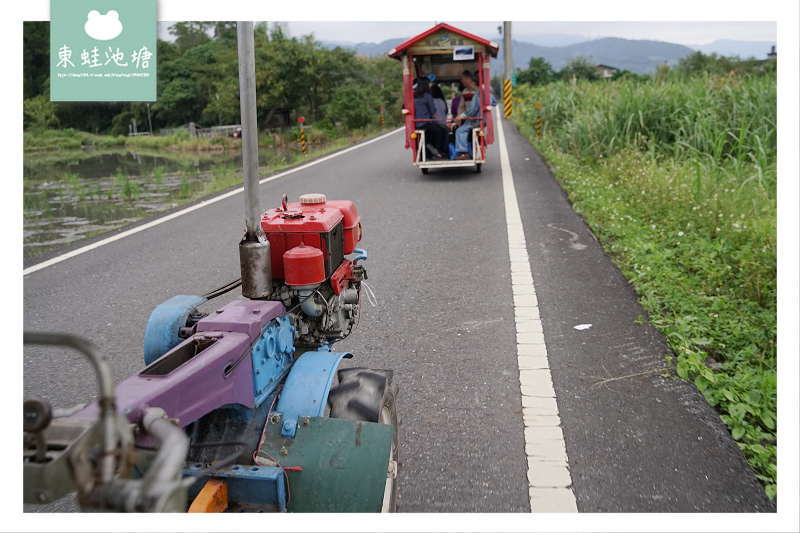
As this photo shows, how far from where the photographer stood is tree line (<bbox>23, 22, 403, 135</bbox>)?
38.1 metres

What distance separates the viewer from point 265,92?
127 ft

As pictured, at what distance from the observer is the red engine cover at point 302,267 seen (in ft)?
9.00

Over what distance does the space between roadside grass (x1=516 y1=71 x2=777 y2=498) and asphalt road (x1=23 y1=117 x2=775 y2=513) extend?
175 mm

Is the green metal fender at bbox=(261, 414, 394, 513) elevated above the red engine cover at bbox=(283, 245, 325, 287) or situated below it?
below

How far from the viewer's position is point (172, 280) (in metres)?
5.91

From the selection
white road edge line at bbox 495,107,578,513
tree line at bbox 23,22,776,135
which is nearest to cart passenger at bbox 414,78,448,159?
white road edge line at bbox 495,107,578,513

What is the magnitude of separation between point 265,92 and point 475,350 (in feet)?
121

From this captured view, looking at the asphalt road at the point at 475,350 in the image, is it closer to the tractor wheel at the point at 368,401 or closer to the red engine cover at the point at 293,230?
the tractor wheel at the point at 368,401

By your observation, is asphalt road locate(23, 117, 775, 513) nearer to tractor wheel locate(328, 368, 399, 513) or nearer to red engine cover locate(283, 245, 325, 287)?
tractor wheel locate(328, 368, 399, 513)

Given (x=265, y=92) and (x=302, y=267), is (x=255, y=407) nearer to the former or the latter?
(x=302, y=267)

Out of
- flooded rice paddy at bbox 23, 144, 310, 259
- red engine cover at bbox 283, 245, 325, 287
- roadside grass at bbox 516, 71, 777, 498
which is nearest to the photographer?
red engine cover at bbox 283, 245, 325, 287

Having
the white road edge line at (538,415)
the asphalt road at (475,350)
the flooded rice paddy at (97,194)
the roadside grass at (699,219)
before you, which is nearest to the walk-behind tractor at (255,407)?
A: the asphalt road at (475,350)

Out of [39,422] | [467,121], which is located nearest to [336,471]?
[39,422]

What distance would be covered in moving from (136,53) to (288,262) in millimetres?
1437
